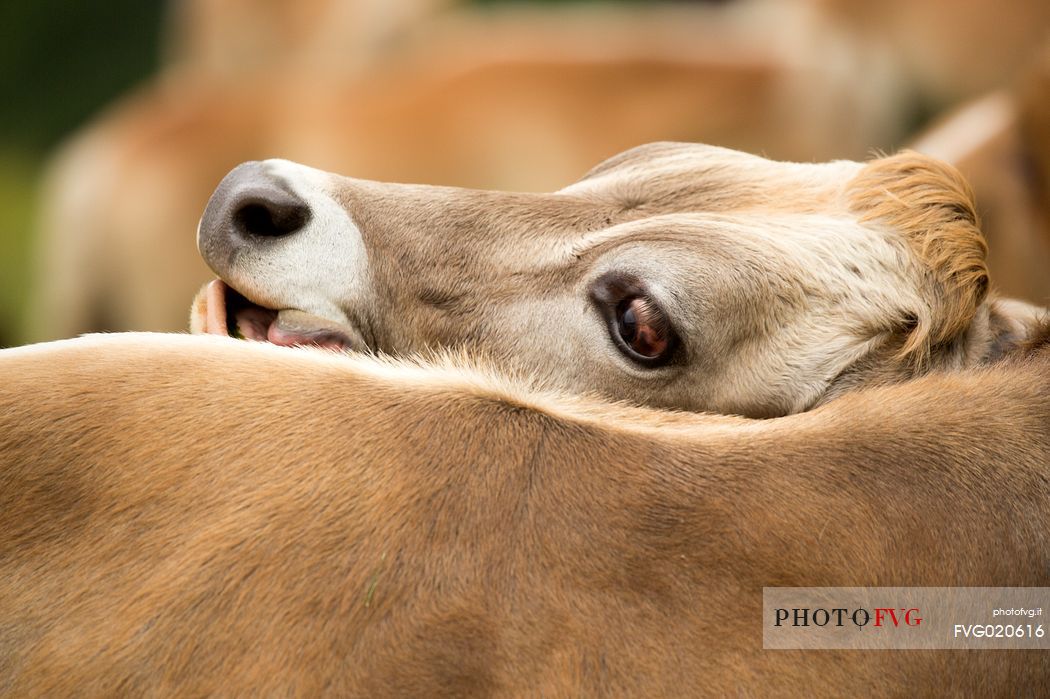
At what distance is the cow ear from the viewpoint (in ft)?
6.42

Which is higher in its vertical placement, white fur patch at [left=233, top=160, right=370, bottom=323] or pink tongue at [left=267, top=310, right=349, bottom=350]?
white fur patch at [left=233, top=160, right=370, bottom=323]

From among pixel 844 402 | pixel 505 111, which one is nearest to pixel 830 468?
pixel 844 402

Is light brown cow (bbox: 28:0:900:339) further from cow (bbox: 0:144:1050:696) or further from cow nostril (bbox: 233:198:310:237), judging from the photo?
cow (bbox: 0:144:1050:696)

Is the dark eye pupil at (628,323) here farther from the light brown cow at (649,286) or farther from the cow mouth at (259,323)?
the cow mouth at (259,323)

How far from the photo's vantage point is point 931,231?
6.63ft

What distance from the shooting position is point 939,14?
545 cm

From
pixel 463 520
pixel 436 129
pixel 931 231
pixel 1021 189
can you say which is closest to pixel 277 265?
pixel 463 520

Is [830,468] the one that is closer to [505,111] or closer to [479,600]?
[479,600]

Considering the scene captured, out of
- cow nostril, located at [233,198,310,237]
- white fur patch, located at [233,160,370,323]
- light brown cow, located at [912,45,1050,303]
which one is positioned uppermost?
cow nostril, located at [233,198,310,237]

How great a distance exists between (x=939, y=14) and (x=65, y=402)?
4896mm

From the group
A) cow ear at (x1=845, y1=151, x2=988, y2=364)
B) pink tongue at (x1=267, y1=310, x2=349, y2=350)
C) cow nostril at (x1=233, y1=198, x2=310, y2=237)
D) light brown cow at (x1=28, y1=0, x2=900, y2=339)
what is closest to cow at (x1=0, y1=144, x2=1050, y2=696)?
cow ear at (x1=845, y1=151, x2=988, y2=364)

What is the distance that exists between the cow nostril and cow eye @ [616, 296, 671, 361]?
1.81 ft

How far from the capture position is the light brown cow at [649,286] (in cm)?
194

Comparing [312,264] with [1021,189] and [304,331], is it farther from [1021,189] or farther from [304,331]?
[1021,189]
